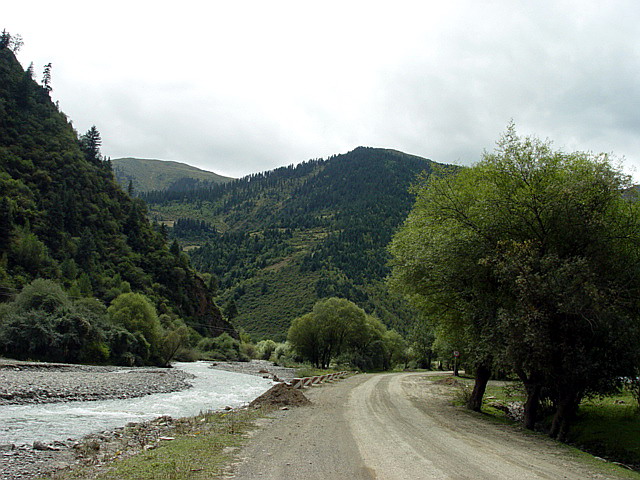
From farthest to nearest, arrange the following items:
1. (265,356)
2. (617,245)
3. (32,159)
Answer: (265,356) → (32,159) → (617,245)

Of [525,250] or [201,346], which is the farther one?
[201,346]

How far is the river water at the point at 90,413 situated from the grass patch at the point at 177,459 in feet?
15.7

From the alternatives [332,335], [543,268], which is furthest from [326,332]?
[543,268]

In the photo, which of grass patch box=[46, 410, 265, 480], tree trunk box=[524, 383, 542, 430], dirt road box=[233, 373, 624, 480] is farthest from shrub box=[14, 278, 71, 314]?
tree trunk box=[524, 383, 542, 430]

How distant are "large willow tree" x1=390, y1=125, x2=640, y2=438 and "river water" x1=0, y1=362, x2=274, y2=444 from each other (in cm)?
1436

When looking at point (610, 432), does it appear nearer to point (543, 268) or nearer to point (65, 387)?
point (543, 268)

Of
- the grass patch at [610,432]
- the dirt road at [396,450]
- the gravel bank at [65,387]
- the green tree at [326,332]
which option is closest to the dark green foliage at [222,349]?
the green tree at [326,332]

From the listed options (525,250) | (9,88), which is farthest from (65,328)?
(9,88)

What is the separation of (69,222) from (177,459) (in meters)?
95.1

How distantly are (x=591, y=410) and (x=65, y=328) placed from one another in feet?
173

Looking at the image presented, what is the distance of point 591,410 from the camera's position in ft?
67.6

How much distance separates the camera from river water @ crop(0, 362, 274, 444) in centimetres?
1580

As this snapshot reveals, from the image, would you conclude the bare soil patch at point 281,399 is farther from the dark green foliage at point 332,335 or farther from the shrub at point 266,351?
the shrub at point 266,351

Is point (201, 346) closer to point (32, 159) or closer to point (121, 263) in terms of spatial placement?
point (121, 263)
